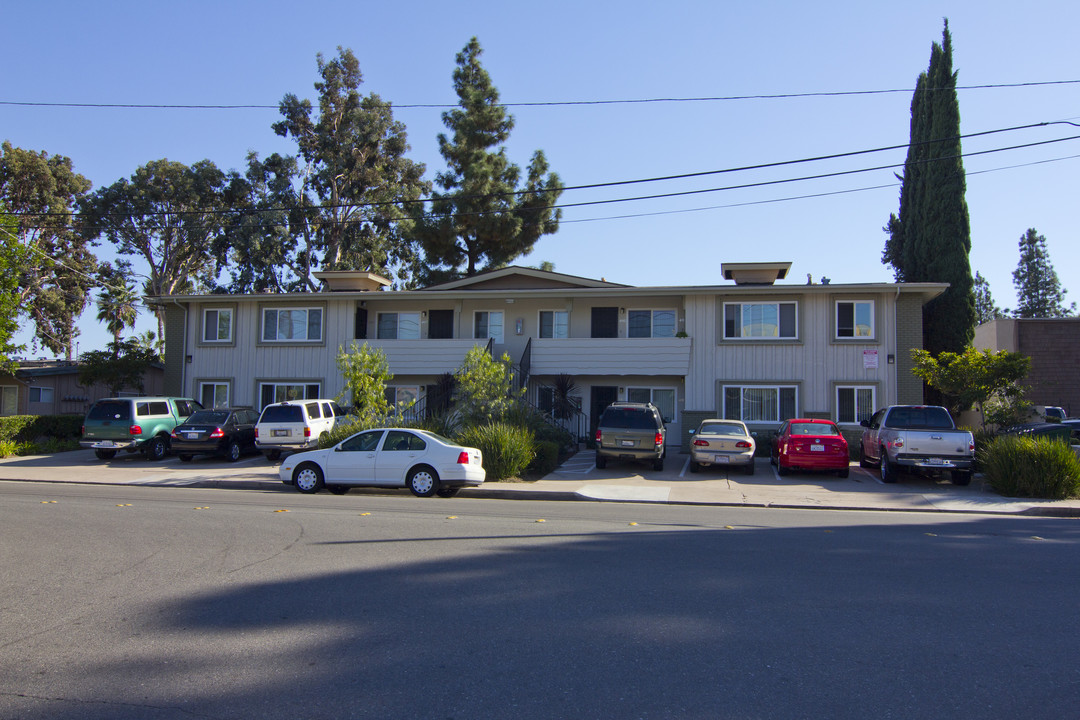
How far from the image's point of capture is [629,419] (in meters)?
20.3

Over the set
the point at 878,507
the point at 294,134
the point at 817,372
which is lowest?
the point at 878,507

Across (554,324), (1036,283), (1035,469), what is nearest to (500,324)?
(554,324)

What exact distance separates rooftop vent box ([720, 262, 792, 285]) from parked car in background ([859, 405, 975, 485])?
8.68m

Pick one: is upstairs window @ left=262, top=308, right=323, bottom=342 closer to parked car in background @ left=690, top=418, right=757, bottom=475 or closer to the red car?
parked car in background @ left=690, top=418, right=757, bottom=475

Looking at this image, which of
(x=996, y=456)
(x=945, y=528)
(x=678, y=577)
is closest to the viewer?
(x=678, y=577)

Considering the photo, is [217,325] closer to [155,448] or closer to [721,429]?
[155,448]

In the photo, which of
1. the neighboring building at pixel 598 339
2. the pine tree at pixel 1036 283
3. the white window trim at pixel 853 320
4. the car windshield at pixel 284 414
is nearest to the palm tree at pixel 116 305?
the neighboring building at pixel 598 339

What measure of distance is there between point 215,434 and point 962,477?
19693 mm

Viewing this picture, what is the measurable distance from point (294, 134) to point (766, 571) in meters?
43.0

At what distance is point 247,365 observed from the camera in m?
29.7

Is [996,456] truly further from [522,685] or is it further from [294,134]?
[294,134]

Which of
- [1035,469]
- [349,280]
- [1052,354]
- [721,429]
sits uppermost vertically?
[349,280]

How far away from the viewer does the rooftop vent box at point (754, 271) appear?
26562 millimetres

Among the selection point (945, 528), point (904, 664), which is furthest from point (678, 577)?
point (945, 528)
